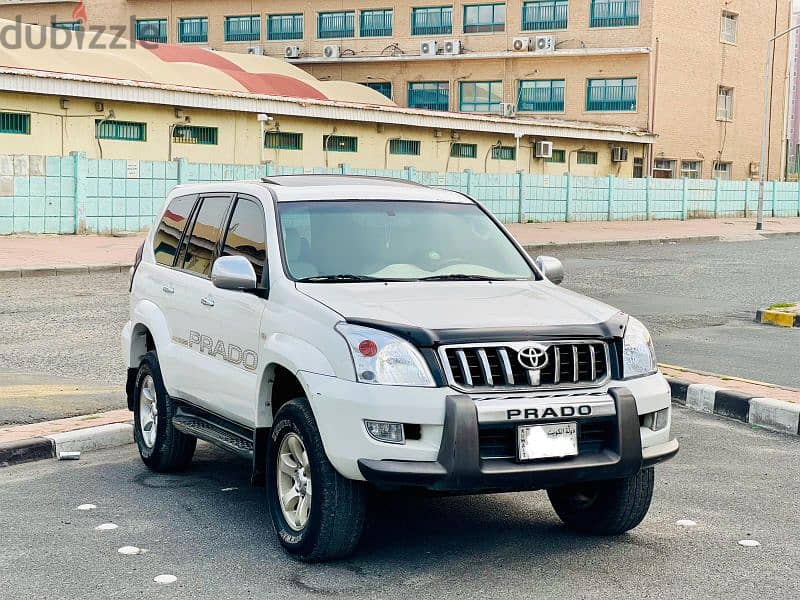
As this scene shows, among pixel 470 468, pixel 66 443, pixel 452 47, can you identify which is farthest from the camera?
pixel 452 47

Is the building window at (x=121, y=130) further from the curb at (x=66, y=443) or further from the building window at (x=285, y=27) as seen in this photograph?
the building window at (x=285, y=27)

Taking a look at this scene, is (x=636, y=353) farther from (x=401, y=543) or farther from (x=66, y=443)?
(x=66, y=443)

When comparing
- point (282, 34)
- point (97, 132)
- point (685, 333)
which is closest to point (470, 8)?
point (282, 34)

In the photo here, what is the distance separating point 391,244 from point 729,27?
5680 centimetres

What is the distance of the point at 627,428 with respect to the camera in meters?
5.45

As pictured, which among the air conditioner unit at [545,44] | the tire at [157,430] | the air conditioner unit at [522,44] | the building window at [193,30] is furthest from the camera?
the building window at [193,30]

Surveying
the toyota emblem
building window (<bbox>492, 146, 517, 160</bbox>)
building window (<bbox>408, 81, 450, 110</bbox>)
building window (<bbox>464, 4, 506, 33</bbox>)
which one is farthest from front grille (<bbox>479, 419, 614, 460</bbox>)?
building window (<bbox>408, 81, 450, 110</bbox>)

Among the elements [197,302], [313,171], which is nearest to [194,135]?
[313,171]

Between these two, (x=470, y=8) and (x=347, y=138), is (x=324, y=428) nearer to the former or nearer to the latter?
(x=347, y=138)

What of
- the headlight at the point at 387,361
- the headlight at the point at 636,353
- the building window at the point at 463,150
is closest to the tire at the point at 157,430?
the headlight at the point at 387,361

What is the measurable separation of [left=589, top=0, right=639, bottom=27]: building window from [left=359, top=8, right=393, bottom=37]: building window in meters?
10.5

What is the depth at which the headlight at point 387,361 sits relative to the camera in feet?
17.2

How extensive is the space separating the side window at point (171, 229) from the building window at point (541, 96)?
51001mm

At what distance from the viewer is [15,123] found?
3128 centimetres
